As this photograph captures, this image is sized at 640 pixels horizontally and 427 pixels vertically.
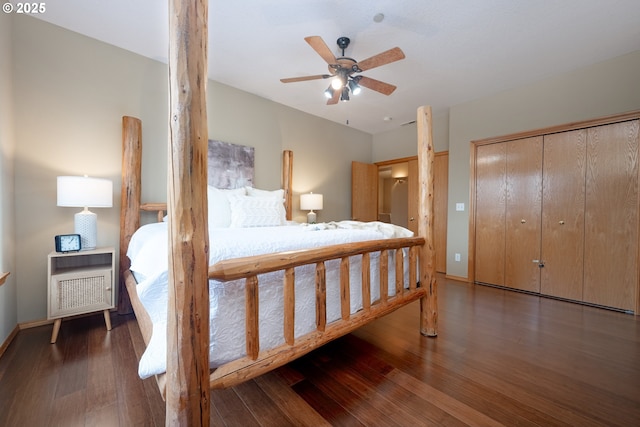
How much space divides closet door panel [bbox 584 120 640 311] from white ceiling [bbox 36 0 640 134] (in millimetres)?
877

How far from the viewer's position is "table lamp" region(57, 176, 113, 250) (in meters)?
1.91

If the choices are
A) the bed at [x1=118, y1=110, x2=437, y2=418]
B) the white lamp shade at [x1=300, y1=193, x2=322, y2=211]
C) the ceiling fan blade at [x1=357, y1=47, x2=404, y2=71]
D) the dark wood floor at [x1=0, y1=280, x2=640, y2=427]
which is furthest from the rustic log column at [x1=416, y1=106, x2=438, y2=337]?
the white lamp shade at [x1=300, y1=193, x2=322, y2=211]

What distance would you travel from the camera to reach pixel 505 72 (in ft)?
9.22

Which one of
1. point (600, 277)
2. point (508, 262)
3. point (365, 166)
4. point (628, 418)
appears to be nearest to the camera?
point (628, 418)

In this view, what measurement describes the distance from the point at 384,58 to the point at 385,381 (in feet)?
7.49

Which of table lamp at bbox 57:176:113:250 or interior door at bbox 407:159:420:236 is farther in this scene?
interior door at bbox 407:159:420:236

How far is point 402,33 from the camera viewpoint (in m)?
2.20

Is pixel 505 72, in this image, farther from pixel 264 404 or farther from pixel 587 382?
pixel 264 404

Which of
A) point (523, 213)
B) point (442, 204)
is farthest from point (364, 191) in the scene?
point (523, 213)

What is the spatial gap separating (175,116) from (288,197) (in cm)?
279

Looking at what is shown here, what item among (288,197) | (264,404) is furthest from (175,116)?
(288,197)

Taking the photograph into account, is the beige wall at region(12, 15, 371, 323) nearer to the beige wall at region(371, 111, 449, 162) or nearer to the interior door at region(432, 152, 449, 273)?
the beige wall at region(371, 111, 449, 162)

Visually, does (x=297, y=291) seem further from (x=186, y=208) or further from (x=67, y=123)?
(x=67, y=123)

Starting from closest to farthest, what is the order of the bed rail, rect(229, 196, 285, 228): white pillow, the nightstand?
1. the bed rail
2. the nightstand
3. rect(229, 196, 285, 228): white pillow
